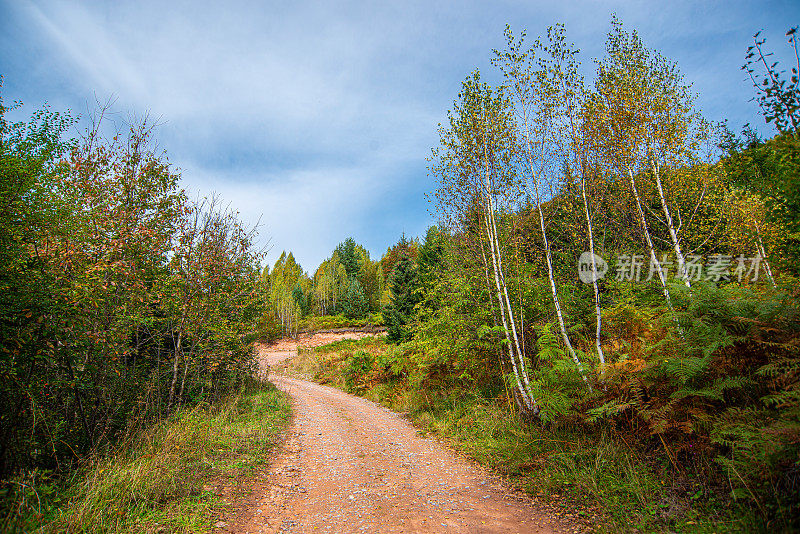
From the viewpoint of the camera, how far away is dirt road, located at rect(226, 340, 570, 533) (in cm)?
395

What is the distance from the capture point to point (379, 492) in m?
Result: 4.89

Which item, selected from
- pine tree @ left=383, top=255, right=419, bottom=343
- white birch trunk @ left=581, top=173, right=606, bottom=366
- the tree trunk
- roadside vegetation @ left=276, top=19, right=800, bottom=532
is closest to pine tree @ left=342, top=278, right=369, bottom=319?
pine tree @ left=383, top=255, right=419, bottom=343

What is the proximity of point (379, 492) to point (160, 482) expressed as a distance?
279 centimetres

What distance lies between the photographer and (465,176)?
26.6ft

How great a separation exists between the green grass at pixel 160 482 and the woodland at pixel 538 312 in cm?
35

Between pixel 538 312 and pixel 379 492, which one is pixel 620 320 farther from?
pixel 379 492

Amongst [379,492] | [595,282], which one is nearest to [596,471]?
[379,492]

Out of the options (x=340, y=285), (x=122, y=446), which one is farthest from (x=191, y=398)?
(x=340, y=285)

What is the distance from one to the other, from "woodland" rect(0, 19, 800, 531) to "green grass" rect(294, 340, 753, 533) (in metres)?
0.03

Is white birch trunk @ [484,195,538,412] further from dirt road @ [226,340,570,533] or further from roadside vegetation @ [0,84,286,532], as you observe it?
roadside vegetation @ [0,84,286,532]

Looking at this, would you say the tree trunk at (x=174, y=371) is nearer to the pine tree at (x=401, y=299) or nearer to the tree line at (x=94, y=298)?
the tree line at (x=94, y=298)

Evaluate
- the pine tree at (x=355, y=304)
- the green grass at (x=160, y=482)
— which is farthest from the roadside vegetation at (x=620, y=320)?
the pine tree at (x=355, y=304)

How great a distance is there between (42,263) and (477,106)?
8085mm

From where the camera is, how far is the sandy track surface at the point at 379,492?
3.95 metres
